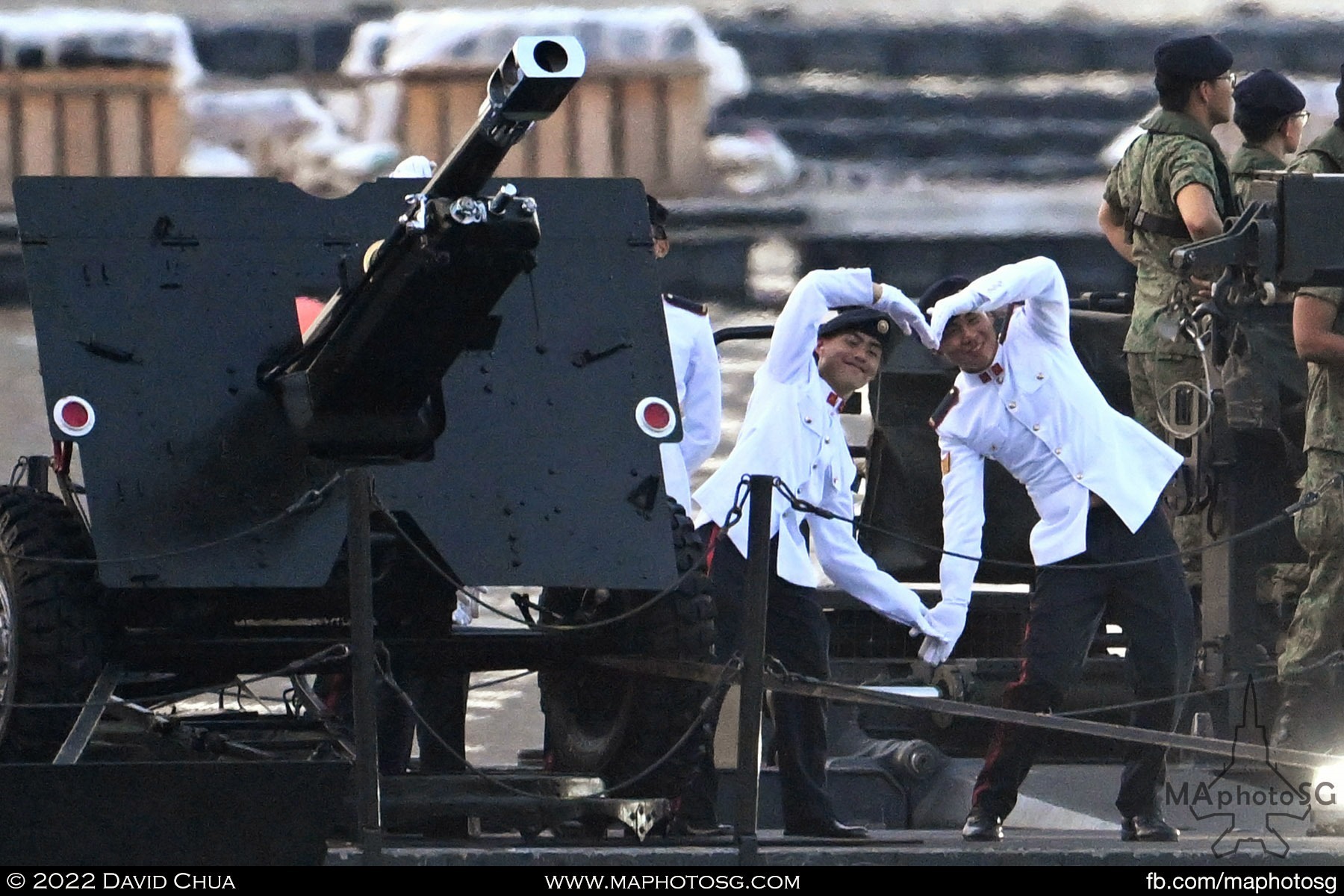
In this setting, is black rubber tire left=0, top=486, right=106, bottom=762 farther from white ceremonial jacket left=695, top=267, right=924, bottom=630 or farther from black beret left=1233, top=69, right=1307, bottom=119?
black beret left=1233, top=69, right=1307, bottom=119

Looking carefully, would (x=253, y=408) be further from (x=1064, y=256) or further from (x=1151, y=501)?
(x=1064, y=256)

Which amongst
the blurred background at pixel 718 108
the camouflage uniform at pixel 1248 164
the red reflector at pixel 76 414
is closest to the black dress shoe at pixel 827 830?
the red reflector at pixel 76 414

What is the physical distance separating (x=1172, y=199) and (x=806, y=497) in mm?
1467

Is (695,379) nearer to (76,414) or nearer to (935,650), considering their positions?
(935,650)

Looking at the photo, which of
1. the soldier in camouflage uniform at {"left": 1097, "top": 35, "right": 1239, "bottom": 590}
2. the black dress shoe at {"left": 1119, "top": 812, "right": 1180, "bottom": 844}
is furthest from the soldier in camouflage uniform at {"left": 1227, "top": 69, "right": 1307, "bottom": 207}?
the black dress shoe at {"left": 1119, "top": 812, "right": 1180, "bottom": 844}

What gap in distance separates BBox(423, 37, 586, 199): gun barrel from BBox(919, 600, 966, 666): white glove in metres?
1.93

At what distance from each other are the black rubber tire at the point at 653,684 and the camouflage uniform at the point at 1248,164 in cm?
217

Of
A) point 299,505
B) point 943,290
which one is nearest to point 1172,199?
point 943,290

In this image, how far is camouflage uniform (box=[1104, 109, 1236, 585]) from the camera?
24.9 feet

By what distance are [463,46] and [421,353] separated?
9164 millimetres

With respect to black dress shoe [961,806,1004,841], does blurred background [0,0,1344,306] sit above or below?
above

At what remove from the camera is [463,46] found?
14.7m

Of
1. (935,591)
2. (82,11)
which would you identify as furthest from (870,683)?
(82,11)

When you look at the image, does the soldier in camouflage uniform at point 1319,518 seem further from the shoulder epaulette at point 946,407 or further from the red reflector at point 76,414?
the red reflector at point 76,414
